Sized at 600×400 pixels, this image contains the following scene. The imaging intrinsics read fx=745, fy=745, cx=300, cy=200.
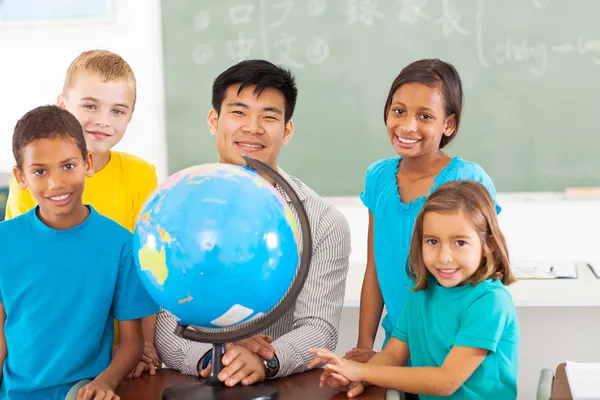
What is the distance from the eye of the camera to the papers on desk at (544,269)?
2914 mm

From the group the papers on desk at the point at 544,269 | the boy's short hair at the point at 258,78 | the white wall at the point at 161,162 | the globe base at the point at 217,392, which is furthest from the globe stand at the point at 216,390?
Answer: the papers on desk at the point at 544,269

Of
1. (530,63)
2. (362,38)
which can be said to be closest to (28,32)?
(362,38)

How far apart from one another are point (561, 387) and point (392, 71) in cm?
208

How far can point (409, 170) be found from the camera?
204 centimetres

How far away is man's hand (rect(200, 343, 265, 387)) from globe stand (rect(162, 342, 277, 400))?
12 mm

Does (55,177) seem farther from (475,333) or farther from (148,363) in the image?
(475,333)

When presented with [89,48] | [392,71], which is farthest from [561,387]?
[89,48]

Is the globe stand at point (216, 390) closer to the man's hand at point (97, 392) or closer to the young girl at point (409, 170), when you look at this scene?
the man's hand at point (97, 392)

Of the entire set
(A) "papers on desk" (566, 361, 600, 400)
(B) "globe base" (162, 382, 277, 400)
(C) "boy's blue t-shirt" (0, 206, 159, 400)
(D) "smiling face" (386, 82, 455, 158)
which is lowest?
(A) "papers on desk" (566, 361, 600, 400)

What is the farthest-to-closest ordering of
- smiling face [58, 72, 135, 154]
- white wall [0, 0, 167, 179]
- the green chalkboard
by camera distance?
1. white wall [0, 0, 167, 179]
2. the green chalkboard
3. smiling face [58, 72, 135, 154]

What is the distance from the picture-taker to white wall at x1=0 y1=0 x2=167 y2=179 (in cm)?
354

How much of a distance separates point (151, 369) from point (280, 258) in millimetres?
515

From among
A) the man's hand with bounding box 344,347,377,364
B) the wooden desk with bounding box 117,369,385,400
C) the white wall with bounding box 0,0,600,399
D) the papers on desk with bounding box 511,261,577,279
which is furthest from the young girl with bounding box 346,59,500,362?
the papers on desk with bounding box 511,261,577,279

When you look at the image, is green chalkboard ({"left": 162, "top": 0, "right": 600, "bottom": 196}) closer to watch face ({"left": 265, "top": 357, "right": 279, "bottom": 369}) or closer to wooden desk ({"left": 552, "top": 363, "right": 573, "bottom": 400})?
wooden desk ({"left": 552, "top": 363, "right": 573, "bottom": 400})
